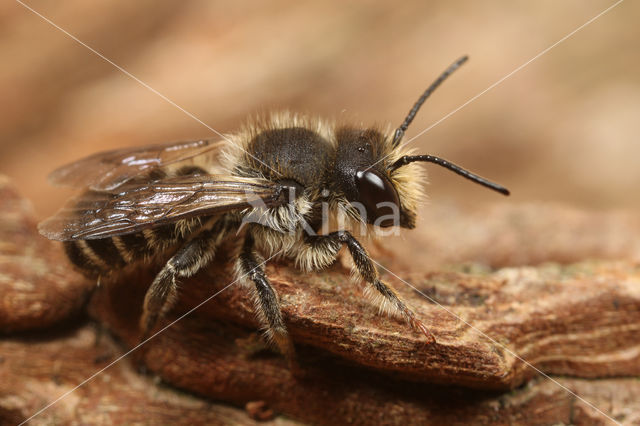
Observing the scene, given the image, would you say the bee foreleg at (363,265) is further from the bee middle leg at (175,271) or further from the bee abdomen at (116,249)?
the bee abdomen at (116,249)

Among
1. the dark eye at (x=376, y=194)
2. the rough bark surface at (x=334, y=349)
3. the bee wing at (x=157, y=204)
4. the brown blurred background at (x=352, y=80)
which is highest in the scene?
the brown blurred background at (x=352, y=80)

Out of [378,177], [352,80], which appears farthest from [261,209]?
[352,80]

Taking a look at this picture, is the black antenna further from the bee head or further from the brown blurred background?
the brown blurred background

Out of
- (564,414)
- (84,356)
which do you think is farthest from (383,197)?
(84,356)

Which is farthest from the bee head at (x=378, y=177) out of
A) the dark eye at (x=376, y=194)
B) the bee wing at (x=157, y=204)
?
the bee wing at (x=157, y=204)

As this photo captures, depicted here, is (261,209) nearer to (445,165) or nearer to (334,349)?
(334,349)

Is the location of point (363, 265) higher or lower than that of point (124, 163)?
lower

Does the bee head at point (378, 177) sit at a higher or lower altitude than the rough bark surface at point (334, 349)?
higher
